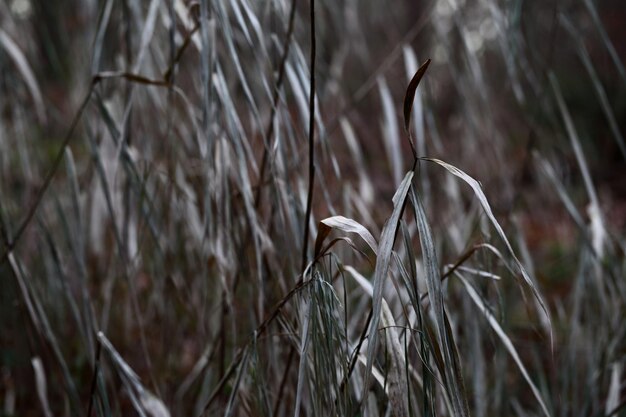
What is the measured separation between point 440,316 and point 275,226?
513mm

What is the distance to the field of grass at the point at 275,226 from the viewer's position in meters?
0.68

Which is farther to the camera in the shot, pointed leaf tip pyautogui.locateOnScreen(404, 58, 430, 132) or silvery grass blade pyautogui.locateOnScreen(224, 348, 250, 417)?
silvery grass blade pyautogui.locateOnScreen(224, 348, 250, 417)

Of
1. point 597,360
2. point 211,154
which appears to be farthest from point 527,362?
point 211,154

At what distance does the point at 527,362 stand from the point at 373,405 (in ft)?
4.74

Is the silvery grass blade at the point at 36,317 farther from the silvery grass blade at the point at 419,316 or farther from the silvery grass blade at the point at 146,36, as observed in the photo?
the silvery grass blade at the point at 419,316

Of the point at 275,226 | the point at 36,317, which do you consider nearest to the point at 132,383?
the point at 36,317

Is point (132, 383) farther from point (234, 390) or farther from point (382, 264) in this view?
point (382, 264)

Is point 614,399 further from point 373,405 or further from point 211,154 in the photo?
point 211,154

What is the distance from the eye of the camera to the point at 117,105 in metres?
1.32

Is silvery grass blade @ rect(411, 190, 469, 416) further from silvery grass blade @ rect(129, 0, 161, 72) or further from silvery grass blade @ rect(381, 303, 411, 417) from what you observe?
silvery grass blade @ rect(129, 0, 161, 72)

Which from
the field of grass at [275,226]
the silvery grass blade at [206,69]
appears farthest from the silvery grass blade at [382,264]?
the silvery grass blade at [206,69]

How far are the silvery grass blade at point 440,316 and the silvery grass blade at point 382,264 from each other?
0.02m

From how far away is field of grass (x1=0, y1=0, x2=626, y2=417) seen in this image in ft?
2.23

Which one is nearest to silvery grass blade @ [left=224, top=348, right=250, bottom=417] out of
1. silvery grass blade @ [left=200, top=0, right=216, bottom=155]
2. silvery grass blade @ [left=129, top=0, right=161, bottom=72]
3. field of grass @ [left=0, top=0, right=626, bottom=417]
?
field of grass @ [left=0, top=0, right=626, bottom=417]
